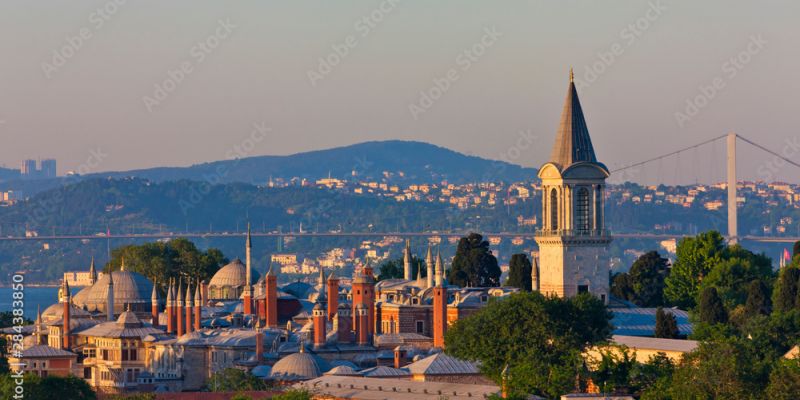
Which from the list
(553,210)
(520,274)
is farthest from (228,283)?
(553,210)

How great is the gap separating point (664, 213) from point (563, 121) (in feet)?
410

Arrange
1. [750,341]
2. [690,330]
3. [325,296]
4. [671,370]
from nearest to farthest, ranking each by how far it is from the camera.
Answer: [671,370] → [750,341] → [690,330] → [325,296]

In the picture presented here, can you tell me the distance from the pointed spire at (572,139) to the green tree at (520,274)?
10.7 meters

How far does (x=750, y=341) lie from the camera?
58.8m

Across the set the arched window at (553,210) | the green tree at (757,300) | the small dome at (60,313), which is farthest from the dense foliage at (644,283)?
the small dome at (60,313)

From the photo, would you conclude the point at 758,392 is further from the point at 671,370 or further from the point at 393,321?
the point at 393,321

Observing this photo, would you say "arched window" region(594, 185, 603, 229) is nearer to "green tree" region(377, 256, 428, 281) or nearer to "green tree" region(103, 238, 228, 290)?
"green tree" region(377, 256, 428, 281)

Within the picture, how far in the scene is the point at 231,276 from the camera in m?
94.6

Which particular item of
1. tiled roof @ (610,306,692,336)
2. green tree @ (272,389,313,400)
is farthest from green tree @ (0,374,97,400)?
tiled roof @ (610,306,692,336)

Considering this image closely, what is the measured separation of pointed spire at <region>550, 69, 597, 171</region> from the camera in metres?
67.8

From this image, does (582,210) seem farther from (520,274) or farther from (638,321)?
(520,274)

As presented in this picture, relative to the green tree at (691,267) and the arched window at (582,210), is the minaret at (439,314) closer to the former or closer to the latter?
the arched window at (582,210)

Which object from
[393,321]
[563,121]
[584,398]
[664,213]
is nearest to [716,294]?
[563,121]

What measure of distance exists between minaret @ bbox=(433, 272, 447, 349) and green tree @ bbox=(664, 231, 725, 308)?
9.96m
